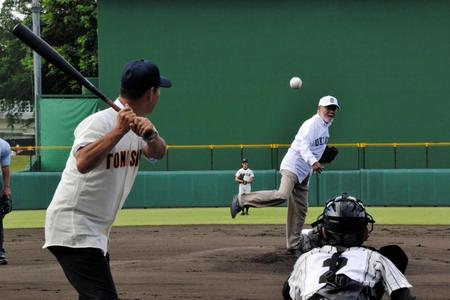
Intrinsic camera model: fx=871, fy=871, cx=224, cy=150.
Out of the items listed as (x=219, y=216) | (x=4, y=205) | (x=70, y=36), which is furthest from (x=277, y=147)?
(x=70, y=36)

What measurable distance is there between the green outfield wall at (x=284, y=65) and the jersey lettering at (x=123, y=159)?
2352 centimetres

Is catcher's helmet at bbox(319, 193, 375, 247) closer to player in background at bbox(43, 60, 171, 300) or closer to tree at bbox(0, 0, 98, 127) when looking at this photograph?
player in background at bbox(43, 60, 171, 300)

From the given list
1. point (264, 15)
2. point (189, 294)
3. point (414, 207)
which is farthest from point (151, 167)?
point (189, 294)

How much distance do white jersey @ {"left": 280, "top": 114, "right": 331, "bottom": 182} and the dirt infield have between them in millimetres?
1145

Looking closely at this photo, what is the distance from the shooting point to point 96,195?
4.71 meters

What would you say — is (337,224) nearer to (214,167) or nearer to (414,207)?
(414,207)

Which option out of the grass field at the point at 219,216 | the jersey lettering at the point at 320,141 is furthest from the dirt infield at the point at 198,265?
the grass field at the point at 219,216

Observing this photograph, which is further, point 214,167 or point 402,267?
point 214,167

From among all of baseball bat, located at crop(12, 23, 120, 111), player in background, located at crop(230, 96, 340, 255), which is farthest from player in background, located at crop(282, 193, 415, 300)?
player in background, located at crop(230, 96, 340, 255)

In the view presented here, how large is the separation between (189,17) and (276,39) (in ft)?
9.82

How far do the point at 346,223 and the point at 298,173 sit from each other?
643cm

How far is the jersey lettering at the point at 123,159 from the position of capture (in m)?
4.67

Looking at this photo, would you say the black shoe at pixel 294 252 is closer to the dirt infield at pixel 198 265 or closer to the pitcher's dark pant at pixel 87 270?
the dirt infield at pixel 198 265

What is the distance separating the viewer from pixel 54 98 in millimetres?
29531
